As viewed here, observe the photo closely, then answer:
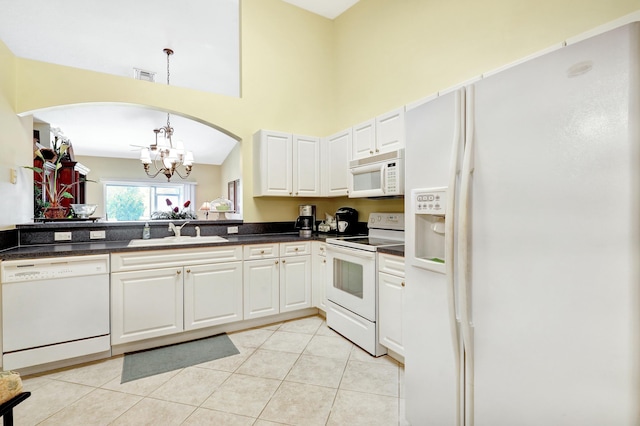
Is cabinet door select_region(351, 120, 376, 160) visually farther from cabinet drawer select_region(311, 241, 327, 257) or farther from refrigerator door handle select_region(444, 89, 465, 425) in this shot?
refrigerator door handle select_region(444, 89, 465, 425)

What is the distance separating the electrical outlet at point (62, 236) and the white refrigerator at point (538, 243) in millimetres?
2978

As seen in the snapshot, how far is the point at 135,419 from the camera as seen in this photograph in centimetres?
169

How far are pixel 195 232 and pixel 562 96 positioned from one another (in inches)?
123

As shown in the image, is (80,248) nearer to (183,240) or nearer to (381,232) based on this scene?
(183,240)

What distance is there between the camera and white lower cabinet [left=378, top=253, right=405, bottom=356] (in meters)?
2.16

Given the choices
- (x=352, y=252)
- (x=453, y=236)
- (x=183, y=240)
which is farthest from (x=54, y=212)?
(x=453, y=236)

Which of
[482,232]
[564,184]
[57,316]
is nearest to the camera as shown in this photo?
[564,184]

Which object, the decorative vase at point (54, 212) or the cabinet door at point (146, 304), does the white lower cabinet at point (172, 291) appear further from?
the decorative vase at point (54, 212)

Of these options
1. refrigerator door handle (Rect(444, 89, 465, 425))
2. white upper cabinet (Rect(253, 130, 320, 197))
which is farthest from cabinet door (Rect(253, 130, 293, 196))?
refrigerator door handle (Rect(444, 89, 465, 425))

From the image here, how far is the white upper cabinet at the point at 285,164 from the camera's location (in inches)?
130

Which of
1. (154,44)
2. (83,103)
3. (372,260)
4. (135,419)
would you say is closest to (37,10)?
(154,44)

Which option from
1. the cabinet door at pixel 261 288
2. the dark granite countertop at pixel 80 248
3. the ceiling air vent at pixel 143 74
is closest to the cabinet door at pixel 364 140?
the dark granite countertop at pixel 80 248

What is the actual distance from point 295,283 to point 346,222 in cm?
86

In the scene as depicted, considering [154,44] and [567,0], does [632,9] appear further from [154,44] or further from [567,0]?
[154,44]
